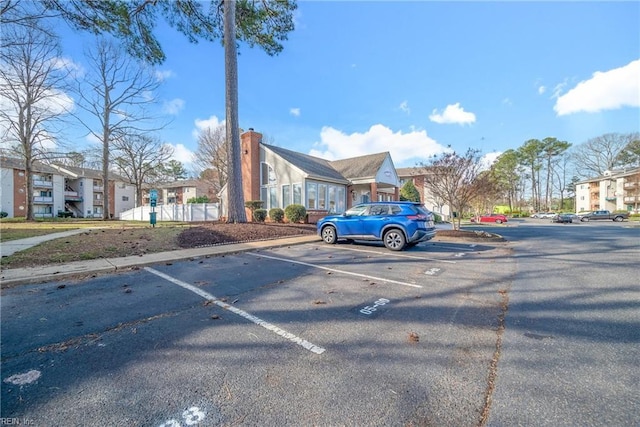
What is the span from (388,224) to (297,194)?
1084cm

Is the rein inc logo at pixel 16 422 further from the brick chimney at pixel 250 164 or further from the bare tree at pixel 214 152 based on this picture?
the bare tree at pixel 214 152

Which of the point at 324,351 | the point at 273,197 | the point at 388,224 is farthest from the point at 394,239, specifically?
the point at 273,197

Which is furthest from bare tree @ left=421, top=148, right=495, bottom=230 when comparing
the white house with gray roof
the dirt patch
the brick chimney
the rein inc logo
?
the rein inc logo

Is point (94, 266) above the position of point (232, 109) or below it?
below

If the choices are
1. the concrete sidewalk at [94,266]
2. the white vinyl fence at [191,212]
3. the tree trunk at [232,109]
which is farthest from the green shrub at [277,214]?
the white vinyl fence at [191,212]

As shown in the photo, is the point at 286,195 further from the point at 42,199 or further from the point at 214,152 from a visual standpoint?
the point at 42,199

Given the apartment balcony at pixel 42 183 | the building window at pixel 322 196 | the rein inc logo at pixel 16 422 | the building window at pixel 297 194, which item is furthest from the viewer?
the apartment balcony at pixel 42 183

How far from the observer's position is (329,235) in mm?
10648

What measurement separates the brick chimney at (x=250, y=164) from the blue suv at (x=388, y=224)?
1153cm

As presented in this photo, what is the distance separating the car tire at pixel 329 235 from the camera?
34.4 feet

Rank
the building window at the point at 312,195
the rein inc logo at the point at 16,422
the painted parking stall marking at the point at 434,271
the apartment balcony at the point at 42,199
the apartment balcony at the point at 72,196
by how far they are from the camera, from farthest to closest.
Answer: the apartment balcony at the point at 72,196
the apartment balcony at the point at 42,199
the building window at the point at 312,195
the painted parking stall marking at the point at 434,271
the rein inc logo at the point at 16,422

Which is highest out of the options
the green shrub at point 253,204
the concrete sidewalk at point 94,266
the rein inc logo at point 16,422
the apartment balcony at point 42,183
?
the apartment balcony at point 42,183

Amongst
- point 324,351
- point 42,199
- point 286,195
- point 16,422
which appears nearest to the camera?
point 16,422

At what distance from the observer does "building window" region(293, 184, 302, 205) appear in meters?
18.9
